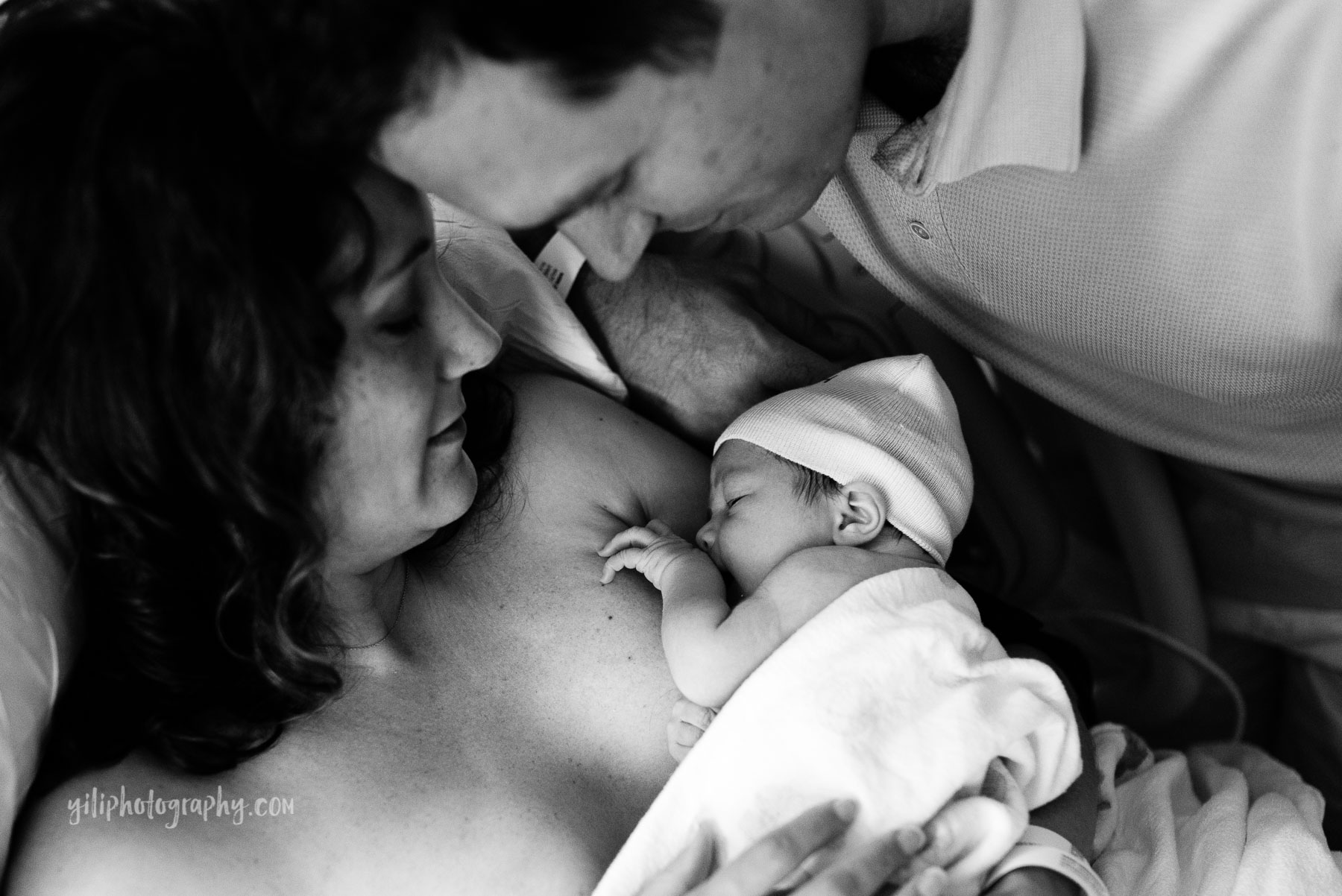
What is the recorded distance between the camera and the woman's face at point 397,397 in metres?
1.15

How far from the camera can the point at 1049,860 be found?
123 centimetres

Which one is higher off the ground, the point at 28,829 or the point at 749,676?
the point at 749,676

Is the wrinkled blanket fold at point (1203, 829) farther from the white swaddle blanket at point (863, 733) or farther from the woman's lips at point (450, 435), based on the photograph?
the woman's lips at point (450, 435)

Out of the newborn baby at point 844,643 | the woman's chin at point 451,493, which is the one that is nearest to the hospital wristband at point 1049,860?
the newborn baby at point 844,643

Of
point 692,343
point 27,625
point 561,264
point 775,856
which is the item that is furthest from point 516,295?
point 775,856

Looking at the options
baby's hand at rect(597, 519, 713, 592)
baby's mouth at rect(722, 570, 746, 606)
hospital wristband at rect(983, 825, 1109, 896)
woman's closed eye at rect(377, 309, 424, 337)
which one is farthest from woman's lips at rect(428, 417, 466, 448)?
hospital wristband at rect(983, 825, 1109, 896)

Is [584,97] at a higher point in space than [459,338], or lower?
higher

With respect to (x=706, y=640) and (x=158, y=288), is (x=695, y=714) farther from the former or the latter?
(x=158, y=288)

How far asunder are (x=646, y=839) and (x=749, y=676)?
7.6 inches

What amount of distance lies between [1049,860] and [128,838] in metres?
0.91

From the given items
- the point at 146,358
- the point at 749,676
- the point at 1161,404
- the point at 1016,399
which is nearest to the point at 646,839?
the point at 749,676

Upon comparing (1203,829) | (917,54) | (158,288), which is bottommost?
(1203,829)

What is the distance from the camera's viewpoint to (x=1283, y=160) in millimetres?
1243

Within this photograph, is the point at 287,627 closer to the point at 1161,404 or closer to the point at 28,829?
the point at 28,829
